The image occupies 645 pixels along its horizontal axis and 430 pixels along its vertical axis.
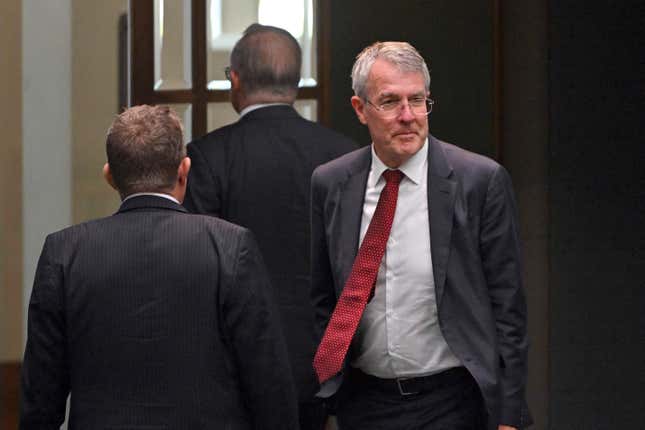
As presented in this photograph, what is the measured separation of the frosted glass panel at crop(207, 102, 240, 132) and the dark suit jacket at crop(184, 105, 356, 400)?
4.55 feet

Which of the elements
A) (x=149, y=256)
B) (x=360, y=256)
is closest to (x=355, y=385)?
(x=360, y=256)

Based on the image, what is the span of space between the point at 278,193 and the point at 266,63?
1.37ft

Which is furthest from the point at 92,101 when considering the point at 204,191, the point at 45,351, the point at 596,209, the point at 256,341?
the point at 256,341

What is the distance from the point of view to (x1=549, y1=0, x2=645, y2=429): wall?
19.1 feet

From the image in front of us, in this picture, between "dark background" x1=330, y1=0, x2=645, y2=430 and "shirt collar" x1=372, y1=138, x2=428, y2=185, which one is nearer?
"shirt collar" x1=372, y1=138, x2=428, y2=185

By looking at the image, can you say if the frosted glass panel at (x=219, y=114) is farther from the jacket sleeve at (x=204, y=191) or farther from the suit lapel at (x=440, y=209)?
the suit lapel at (x=440, y=209)

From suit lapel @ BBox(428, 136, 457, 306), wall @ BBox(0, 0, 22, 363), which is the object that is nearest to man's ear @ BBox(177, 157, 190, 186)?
suit lapel @ BBox(428, 136, 457, 306)

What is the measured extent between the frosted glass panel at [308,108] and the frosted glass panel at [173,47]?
430mm

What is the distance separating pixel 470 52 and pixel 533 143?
Answer: 1.39ft

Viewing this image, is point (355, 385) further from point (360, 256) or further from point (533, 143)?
point (533, 143)

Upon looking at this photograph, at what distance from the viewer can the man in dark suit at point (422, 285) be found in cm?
373

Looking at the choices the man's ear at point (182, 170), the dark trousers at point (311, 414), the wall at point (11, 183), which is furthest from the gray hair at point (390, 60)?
the wall at point (11, 183)

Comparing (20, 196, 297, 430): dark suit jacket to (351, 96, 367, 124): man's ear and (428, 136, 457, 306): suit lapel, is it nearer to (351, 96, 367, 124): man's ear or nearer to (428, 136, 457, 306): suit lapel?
(428, 136, 457, 306): suit lapel

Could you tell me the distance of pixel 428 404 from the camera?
12.3 feet
